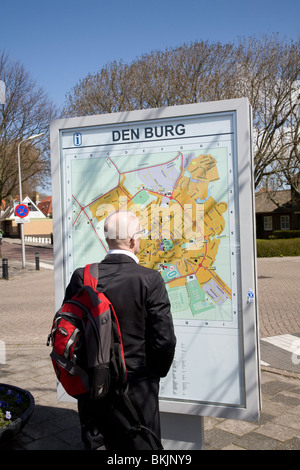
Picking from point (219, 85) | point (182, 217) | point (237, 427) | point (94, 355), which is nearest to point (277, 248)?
point (219, 85)

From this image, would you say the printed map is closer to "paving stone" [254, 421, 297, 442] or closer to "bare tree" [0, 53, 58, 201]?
"paving stone" [254, 421, 297, 442]

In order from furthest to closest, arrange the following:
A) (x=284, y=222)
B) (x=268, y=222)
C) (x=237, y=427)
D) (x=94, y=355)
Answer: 1. (x=268, y=222)
2. (x=284, y=222)
3. (x=237, y=427)
4. (x=94, y=355)

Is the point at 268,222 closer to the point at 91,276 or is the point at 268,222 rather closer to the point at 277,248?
the point at 277,248

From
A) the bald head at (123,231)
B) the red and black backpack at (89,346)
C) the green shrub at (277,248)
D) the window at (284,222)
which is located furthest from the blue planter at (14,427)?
the window at (284,222)

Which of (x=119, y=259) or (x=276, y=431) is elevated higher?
(x=119, y=259)

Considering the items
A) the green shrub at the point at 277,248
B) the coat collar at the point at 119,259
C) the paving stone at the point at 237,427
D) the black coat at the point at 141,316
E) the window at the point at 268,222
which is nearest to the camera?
the black coat at the point at 141,316

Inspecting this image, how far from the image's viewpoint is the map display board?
3.18 metres

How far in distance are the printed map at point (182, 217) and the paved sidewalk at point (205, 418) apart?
130 centimetres

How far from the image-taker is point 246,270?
124 inches

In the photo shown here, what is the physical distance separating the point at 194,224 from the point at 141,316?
106 centimetres

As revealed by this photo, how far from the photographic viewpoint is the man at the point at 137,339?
7.99 ft

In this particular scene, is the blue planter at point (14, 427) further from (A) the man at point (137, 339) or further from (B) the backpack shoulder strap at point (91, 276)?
(B) the backpack shoulder strap at point (91, 276)

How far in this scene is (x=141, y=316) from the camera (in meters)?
2.46

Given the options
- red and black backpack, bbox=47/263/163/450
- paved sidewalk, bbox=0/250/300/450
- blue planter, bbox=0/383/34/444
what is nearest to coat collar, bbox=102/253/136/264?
red and black backpack, bbox=47/263/163/450
